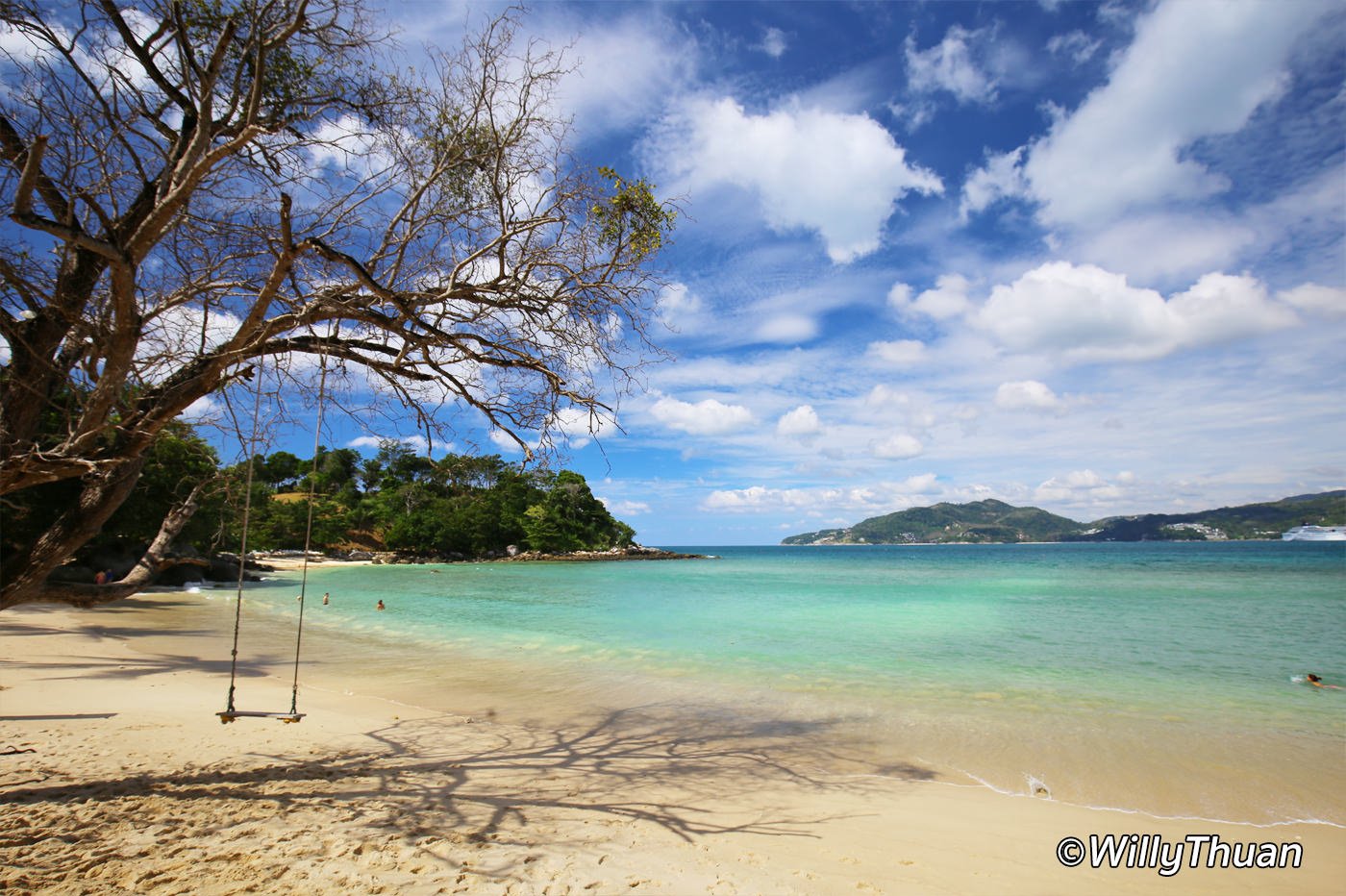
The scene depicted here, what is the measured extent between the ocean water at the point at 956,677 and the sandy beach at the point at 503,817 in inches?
30.2

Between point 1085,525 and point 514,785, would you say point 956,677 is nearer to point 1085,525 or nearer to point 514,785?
point 514,785

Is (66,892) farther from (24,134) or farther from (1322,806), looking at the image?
(1322,806)

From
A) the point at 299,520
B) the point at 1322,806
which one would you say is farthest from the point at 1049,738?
the point at 299,520

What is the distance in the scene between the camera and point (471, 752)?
18.9 feet

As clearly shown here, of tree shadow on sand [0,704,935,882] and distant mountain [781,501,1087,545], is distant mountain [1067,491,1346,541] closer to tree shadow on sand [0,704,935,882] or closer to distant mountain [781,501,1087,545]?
distant mountain [781,501,1087,545]

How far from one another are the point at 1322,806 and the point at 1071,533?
574 ft

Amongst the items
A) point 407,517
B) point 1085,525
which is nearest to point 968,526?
point 1085,525

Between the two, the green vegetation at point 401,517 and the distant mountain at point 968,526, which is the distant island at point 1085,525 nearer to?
the distant mountain at point 968,526

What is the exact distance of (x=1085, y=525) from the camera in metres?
174

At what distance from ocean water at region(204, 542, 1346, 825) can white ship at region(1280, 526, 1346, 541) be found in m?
126

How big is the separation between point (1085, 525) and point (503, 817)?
205426 mm

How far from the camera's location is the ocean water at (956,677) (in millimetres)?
6020

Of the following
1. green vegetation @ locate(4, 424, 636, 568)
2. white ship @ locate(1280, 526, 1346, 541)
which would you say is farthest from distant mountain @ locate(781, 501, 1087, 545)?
green vegetation @ locate(4, 424, 636, 568)

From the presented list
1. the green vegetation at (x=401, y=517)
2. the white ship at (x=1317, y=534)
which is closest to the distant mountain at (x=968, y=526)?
the white ship at (x=1317, y=534)
